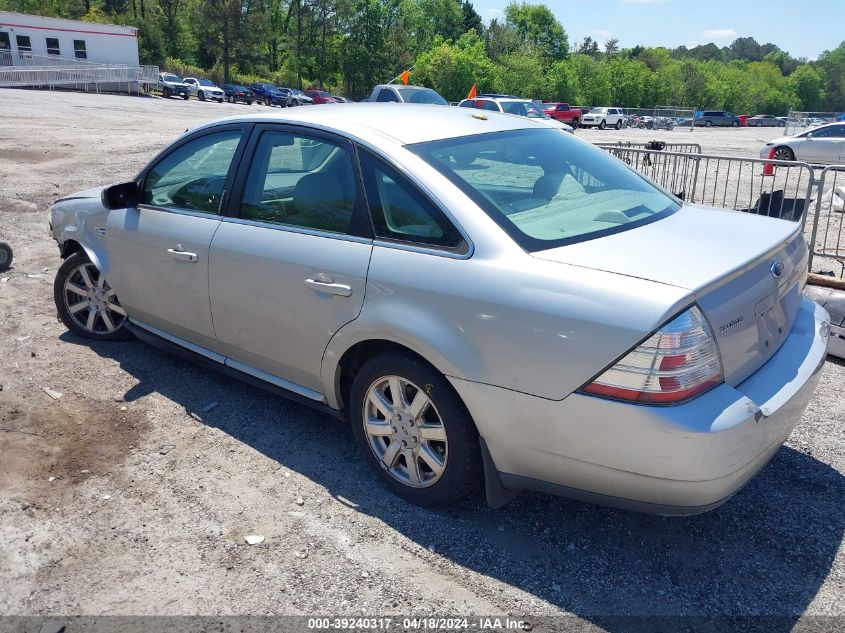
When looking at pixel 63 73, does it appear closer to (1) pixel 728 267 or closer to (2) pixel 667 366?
(1) pixel 728 267

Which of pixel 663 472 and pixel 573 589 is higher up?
pixel 663 472

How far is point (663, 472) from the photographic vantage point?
8.59ft

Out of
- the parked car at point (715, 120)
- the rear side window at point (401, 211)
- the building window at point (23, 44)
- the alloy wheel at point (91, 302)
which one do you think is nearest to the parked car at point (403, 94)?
the alloy wheel at point (91, 302)

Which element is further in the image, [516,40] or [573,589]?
[516,40]

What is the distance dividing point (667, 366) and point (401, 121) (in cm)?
193

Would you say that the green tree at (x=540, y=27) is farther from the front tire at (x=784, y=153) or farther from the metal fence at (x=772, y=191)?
the metal fence at (x=772, y=191)

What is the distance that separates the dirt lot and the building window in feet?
174

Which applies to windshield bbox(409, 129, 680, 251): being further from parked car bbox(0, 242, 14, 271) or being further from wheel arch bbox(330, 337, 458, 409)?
parked car bbox(0, 242, 14, 271)

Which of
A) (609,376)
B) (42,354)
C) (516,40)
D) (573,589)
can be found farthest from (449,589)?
(516,40)

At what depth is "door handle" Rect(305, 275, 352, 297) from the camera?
3.36 metres

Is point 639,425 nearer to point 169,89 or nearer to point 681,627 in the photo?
point 681,627

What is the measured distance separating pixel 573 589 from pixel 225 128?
3.08m

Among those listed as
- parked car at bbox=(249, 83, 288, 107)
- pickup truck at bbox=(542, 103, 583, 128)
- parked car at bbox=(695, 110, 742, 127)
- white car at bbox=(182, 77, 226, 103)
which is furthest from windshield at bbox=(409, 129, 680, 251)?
parked car at bbox=(695, 110, 742, 127)

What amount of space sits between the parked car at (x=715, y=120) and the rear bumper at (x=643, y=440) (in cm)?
6777
